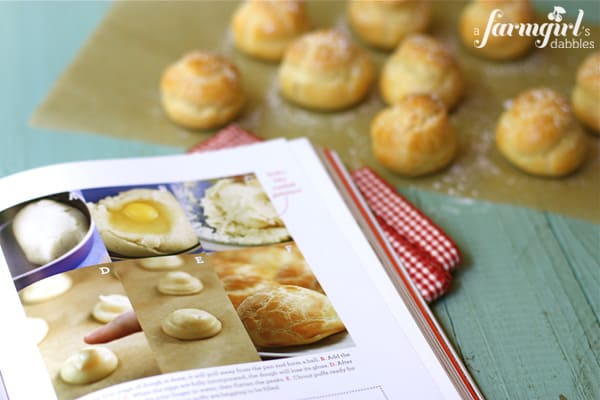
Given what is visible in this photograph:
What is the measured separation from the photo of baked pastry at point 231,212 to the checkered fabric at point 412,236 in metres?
0.16

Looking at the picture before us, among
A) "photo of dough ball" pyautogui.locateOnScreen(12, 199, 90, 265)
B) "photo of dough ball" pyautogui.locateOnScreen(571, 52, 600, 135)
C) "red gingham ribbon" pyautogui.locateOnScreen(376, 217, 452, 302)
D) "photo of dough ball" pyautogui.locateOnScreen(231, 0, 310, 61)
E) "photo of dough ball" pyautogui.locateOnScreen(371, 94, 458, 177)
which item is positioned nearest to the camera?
"photo of dough ball" pyautogui.locateOnScreen(12, 199, 90, 265)

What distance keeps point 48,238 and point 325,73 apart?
63cm

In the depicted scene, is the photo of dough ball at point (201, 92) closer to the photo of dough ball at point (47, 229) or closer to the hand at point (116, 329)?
the photo of dough ball at point (47, 229)

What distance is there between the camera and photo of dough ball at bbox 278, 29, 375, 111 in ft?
4.23

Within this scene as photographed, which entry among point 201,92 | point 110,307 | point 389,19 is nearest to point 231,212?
point 110,307

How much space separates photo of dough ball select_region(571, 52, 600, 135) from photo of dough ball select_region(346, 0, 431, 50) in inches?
13.3

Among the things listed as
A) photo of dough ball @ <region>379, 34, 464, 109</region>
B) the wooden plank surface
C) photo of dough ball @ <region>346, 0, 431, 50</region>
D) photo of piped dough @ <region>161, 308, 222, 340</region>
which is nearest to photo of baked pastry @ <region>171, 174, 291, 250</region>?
photo of piped dough @ <region>161, 308, 222, 340</region>

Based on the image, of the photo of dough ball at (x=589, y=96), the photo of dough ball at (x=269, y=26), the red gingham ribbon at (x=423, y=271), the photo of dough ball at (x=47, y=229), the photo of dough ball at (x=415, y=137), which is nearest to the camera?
the photo of dough ball at (x=47, y=229)

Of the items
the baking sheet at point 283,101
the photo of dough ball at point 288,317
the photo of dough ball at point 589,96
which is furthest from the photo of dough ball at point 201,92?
the photo of dough ball at point 589,96

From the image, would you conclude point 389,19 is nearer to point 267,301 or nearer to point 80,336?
point 267,301

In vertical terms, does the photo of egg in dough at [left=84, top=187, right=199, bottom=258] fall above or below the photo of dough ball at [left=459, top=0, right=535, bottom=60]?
above

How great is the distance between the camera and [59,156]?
1175mm

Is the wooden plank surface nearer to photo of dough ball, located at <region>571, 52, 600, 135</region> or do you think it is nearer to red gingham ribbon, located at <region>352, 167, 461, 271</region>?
red gingham ribbon, located at <region>352, 167, 461, 271</region>

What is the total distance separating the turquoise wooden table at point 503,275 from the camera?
85 cm
